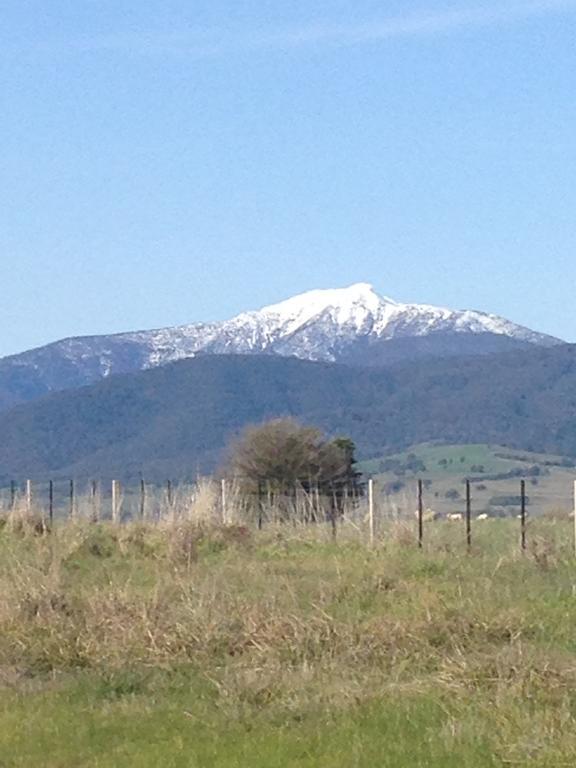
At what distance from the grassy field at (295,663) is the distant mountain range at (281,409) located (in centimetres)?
9907

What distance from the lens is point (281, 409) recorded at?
176 metres

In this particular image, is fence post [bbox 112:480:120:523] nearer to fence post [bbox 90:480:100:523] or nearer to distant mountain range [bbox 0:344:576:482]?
fence post [bbox 90:480:100:523]

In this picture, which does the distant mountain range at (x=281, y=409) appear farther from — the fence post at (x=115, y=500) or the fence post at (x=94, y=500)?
the fence post at (x=115, y=500)

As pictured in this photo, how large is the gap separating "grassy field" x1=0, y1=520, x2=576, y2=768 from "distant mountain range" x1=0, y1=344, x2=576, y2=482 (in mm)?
99068

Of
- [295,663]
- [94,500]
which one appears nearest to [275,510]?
[94,500]

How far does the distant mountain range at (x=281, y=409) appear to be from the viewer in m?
142

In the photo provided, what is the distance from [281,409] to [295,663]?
16011cm

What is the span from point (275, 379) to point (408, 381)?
1637 centimetres

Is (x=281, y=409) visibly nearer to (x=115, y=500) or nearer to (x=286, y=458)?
(x=286, y=458)

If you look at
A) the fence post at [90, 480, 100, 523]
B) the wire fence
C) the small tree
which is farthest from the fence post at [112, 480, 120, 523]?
the small tree

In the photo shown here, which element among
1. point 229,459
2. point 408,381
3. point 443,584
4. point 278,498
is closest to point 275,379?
point 408,381

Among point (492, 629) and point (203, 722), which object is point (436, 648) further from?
point (203, 722)

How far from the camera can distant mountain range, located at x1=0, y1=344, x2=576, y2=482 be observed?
142m

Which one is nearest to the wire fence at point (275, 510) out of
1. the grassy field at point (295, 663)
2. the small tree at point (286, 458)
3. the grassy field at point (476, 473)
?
the grassy field at point (295, 663)
